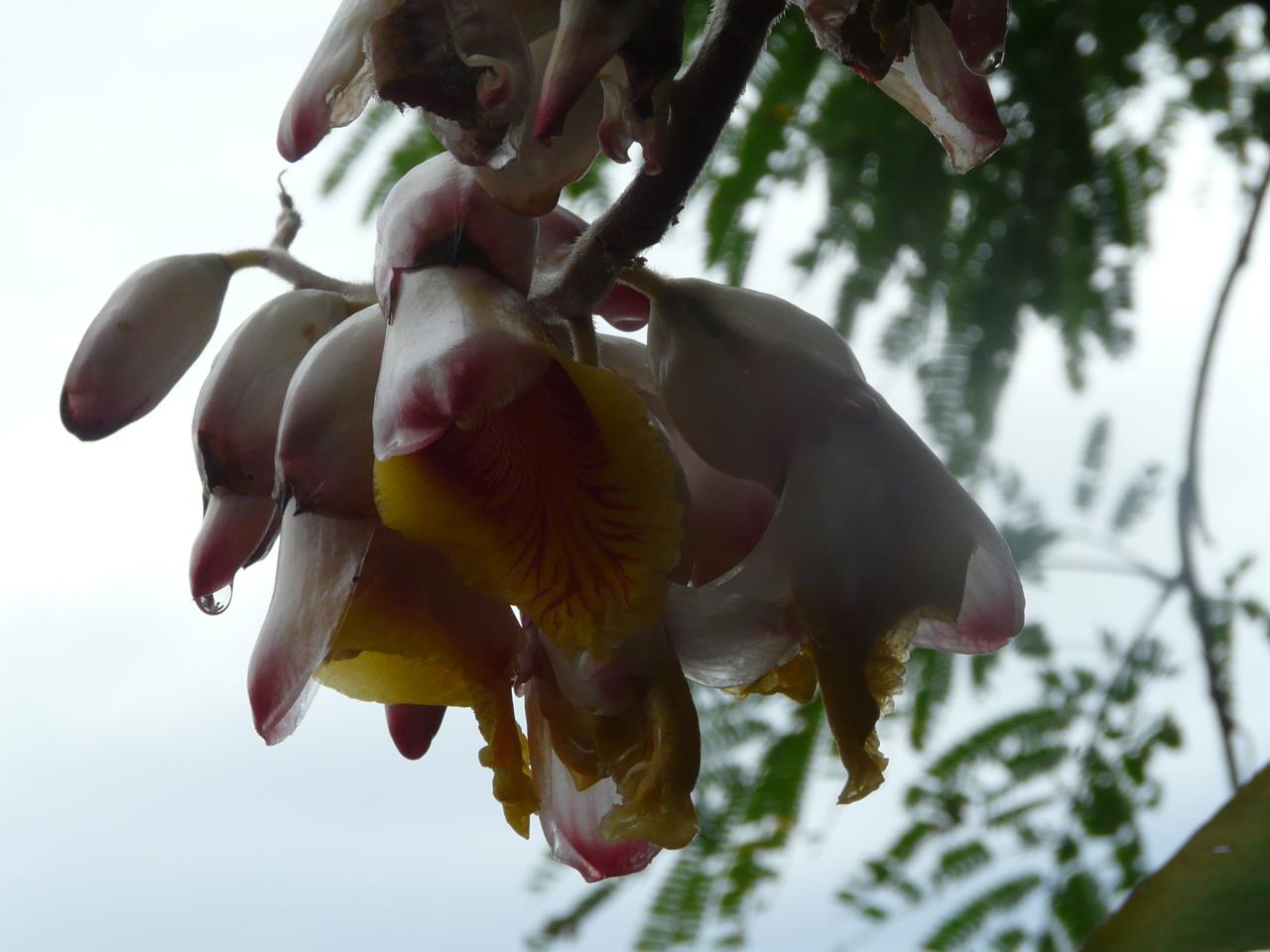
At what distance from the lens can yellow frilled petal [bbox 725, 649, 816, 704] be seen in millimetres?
436

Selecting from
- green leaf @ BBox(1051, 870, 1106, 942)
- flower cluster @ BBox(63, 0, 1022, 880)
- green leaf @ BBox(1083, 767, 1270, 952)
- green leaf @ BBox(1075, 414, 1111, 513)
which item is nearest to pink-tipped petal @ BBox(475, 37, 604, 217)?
flower cluster @ BBox(63, 0, 1022, 880)

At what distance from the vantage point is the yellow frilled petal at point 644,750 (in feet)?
1.27

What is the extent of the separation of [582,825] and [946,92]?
282 millimetres

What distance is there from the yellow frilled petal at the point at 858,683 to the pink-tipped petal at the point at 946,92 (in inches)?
5.8

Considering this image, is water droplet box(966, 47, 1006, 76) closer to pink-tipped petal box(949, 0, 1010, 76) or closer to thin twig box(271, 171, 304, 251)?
pink-tipped petal box(949, 0, 1010, 76)

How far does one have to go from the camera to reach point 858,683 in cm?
38

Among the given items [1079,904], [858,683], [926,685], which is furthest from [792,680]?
[1079,904]

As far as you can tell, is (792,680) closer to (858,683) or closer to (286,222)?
(858,683)

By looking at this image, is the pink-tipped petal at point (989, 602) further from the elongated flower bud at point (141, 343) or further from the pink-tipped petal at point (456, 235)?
the elongated flower bud at point (141, 343)

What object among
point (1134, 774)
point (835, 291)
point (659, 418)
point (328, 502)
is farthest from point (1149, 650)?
point (328, 502)

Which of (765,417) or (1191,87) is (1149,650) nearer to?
(1191,87)

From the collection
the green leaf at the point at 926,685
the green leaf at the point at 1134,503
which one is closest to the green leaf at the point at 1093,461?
the green leaf at the point at 1134,503

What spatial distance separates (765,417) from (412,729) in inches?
7.0

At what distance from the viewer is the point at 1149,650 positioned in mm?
1534
